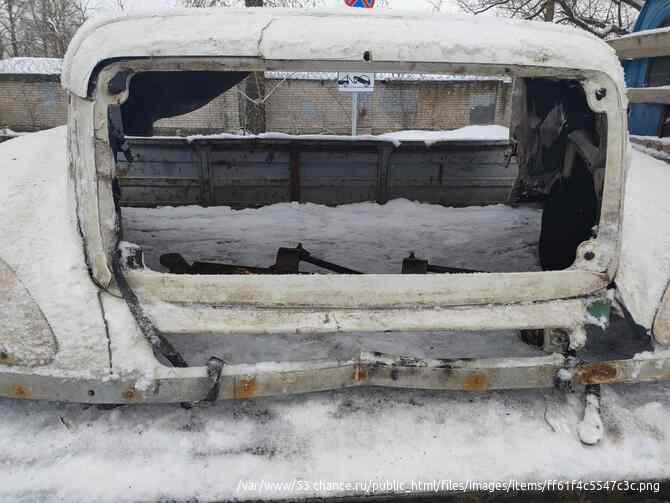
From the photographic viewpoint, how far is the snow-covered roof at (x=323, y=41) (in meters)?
1.57

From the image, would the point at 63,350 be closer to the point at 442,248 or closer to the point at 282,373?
the point at 282,373

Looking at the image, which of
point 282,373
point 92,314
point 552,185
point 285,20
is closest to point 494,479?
point 282,373

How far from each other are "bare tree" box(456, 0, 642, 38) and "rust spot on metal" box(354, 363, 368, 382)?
16.3 meters

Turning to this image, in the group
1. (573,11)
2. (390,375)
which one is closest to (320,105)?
(573,11)

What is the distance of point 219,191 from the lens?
207 inches

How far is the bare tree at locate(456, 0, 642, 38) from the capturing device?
50.5ft

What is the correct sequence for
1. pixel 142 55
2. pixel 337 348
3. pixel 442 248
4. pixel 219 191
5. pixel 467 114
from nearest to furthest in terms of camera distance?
pixel 142 55
pixel 337 348
pixel 442 248
pixel 219 191
pixel 467 114

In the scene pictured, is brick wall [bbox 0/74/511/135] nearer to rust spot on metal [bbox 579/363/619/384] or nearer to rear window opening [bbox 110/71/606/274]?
rear window opening [bbox 110/71/606/274]

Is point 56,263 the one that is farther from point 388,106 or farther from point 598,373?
point 388,106

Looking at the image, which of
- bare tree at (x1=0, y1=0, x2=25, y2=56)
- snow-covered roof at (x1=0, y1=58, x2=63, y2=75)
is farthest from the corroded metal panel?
bare tree at (x1=0, y1=0, x2=25, y2=56)

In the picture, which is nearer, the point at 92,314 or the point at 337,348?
the point at 92,314

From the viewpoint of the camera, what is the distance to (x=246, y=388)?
1.73m

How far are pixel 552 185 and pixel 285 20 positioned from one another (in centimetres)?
241

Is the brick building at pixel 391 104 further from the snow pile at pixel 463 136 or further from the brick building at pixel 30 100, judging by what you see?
the brick building at pixel 30 100
